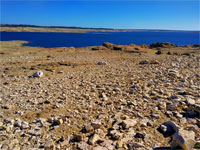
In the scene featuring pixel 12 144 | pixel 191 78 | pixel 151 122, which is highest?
pixel 191 78

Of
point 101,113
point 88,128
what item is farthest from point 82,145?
point 101,113

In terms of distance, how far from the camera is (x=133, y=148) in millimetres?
3355

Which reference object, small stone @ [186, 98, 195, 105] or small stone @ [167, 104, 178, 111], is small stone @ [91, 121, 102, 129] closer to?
small stone @ [167, 104, 178, 111]

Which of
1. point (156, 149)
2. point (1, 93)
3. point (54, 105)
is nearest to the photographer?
point (156, 149)

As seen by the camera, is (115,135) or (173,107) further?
(173,107)

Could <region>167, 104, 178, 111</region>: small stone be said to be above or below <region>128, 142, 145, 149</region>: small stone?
above

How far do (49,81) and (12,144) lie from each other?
452cm

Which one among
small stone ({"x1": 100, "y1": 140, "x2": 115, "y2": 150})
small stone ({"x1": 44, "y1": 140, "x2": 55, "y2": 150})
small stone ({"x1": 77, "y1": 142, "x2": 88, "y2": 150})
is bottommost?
small stone ({"x1": 44, "y1": 140, "x2": 55, "y2": 150})

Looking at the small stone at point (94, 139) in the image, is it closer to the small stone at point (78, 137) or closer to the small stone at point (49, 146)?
the small stone at point (78, 137)

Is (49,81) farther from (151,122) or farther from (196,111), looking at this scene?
(196,111)

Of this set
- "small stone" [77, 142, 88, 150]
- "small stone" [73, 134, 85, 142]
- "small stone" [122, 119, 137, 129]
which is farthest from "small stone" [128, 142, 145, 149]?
"small stone" [73, 134, 85, 142]

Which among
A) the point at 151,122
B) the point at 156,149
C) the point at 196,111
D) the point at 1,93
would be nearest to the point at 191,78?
the point at 196,111

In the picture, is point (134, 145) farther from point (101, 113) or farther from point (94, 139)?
point (101, 113)

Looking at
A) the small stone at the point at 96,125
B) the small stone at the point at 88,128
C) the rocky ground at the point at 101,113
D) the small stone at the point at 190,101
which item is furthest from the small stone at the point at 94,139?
the small stone at the point at 190,101
